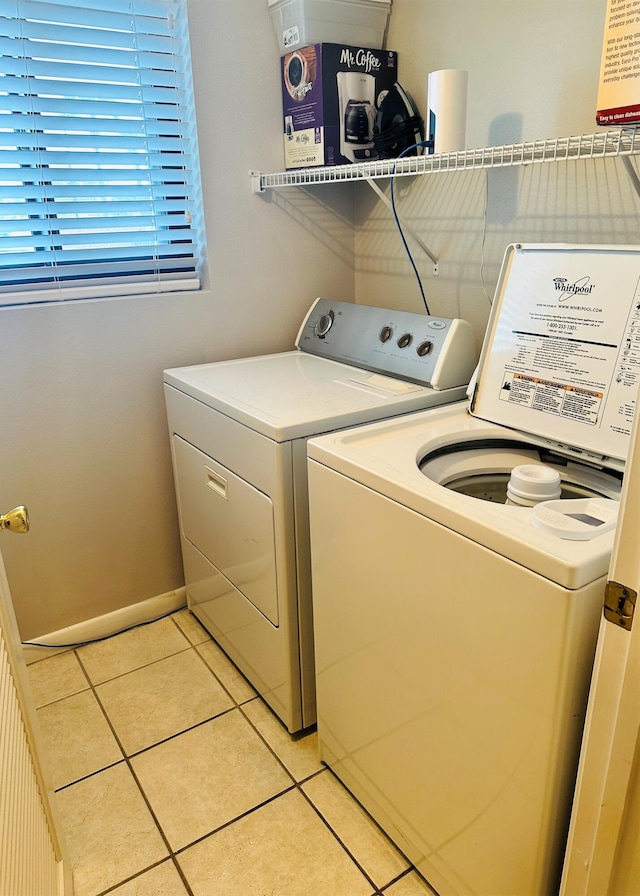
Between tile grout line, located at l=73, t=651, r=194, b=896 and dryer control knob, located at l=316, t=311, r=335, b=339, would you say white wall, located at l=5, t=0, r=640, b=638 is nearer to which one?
dryer control knob, located at l=316, t=311, r=335, b=339

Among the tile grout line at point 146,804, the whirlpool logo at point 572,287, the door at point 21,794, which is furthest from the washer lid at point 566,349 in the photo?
the tile grout line at point 146,804

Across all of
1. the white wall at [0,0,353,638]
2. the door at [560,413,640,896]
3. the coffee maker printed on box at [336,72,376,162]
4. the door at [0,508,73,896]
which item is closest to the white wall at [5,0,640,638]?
the white wall at [0,0,353,638]

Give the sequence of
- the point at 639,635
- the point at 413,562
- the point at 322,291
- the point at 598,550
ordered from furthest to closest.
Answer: the point at 322,291 → the point at 413,562 → the point at 598,550 → the point at 639,635

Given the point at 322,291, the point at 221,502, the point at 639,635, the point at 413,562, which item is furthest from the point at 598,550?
the point at 322,291

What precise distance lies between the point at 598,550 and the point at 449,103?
3.77ft

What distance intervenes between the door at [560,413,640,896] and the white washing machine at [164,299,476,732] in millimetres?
818

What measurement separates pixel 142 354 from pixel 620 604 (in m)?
1.62

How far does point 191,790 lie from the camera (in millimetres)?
1591

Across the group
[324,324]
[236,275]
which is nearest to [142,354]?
[236,275]

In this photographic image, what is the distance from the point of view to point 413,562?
3.73 ft

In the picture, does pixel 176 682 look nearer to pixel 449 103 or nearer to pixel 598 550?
pixel 598 550

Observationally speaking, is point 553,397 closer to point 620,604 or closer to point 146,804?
point 620,604

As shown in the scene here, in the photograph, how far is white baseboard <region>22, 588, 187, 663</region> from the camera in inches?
81.1

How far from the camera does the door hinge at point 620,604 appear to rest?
2.46 ft
